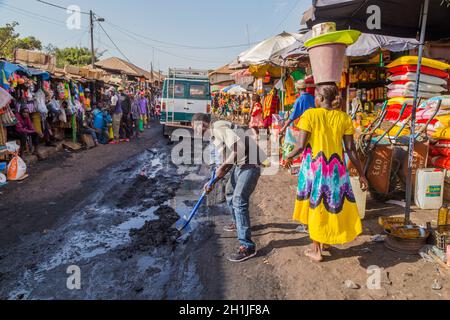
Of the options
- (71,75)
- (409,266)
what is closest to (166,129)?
(71,75)

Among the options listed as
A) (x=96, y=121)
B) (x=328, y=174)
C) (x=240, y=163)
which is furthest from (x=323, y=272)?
(x=96, y=121)

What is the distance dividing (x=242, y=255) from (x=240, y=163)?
1.05 metres

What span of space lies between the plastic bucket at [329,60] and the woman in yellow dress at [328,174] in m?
1.08

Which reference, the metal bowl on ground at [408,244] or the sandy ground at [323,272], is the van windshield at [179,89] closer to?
the sandy ground at [323,272]

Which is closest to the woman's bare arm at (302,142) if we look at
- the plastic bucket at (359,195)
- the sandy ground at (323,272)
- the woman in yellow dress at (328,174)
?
the woman in yellow dress at (328,174)

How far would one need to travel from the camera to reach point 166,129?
50.2ft

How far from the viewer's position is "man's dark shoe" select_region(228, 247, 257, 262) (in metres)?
3.94

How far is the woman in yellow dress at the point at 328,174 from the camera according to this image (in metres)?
3.60

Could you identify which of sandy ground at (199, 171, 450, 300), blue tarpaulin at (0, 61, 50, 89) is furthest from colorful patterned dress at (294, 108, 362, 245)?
blue tarpaulin at (0, 61, 50, 89)

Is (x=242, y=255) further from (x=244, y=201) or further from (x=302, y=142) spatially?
(x=302, y=142)

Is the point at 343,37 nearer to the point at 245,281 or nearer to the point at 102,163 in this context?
the point at 245,281

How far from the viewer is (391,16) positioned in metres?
4.97

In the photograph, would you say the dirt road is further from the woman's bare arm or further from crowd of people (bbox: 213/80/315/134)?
crowd of people (bbox: 213/80/315/134)

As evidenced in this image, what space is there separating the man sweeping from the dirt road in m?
0.23
